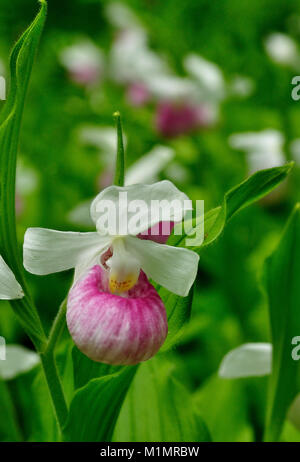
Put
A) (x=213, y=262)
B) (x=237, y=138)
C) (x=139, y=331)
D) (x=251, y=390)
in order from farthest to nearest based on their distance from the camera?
(x=237, y=138), (x=213, y=262), (x=251, y=390), (x=139, y=331)

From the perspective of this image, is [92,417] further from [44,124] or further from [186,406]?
[44,124]

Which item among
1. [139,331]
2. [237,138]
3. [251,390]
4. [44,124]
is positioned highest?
[44,124]

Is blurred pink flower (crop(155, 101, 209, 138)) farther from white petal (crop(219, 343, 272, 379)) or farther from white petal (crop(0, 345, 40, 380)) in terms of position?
white petal (crop(219, 343, 272, 379))

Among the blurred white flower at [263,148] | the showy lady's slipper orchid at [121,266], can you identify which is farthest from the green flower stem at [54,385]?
the blurred white flower at [263,148]

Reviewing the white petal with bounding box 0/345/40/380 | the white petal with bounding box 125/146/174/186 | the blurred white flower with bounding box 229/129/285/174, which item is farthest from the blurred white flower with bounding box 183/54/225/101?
the white petal with bounding box 0/345/40/380

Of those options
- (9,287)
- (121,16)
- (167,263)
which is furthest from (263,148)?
(9,287)

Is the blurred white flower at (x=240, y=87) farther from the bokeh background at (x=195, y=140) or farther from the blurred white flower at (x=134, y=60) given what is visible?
the blurred white flower at (x=134, y=60)

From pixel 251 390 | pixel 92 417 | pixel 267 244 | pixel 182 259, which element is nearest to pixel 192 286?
pixel 182 259
